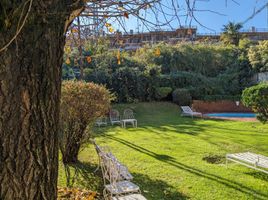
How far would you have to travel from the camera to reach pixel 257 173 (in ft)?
20.2

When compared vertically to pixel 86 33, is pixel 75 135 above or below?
below

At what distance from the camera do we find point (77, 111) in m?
6.43

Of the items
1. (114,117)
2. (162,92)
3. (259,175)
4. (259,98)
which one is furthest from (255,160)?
(162,92)

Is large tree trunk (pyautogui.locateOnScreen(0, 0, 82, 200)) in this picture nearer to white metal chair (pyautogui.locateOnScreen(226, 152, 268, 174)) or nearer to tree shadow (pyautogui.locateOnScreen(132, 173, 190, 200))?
tree shadow (pyautogui.locateOnScreen(132, 173, 190, 200))

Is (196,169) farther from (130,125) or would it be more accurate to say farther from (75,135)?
(130,125)

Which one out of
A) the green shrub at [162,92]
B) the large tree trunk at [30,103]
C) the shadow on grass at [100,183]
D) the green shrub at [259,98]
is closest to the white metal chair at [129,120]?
the green shrub at [259,98]

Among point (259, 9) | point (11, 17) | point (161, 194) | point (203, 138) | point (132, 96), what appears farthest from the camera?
point (132, 96)

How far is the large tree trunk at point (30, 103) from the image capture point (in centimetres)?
157

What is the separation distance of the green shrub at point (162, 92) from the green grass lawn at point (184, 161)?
7.63 meters

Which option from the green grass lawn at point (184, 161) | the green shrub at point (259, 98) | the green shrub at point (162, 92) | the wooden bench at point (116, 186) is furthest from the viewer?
the green shrub at point (162, 92)

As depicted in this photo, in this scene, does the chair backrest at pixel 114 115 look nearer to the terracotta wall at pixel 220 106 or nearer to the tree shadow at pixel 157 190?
the terracotta wall at pixel 220 106

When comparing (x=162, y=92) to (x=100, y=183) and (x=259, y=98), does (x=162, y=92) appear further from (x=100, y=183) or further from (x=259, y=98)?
(x=100, y=183)

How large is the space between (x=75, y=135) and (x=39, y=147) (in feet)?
16.5

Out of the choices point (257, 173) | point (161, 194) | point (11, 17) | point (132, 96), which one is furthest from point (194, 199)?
point (132, 96)
